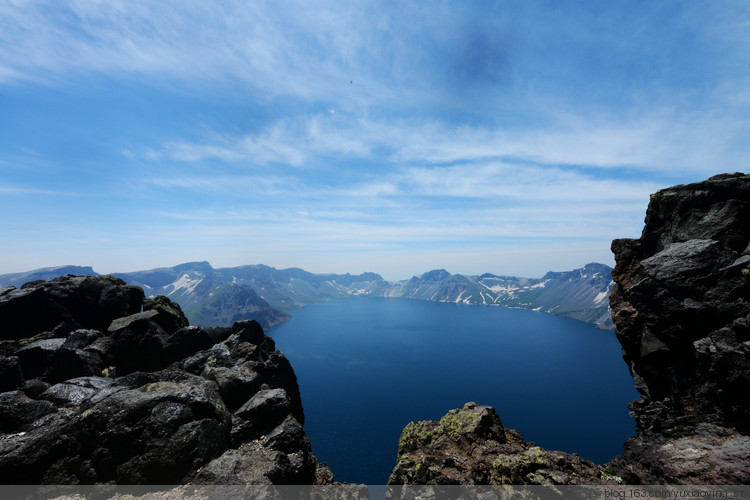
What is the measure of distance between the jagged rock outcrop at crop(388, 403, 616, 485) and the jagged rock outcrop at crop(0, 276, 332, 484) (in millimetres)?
6095

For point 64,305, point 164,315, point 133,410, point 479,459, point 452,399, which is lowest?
point 452,399

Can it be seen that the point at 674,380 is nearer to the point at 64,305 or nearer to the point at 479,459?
the point at 479,459

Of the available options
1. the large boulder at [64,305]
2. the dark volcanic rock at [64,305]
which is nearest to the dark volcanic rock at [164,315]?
the dark volcanic rock at [64,305]

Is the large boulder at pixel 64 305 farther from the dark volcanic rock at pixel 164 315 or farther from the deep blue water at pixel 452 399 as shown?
the deep blue water at pixel 452 399

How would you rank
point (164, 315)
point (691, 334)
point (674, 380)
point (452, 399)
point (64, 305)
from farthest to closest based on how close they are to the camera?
1. point (452, 399)
2. point (164, 315)
3. point (64, 305)
4. point (674, 380)
5. point (691, 334)

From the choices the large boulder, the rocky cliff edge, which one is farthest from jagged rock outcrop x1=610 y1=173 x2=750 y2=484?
the large boulder

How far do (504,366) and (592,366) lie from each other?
58.2 meters

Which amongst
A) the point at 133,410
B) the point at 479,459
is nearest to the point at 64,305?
the point at 133,410

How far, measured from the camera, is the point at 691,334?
19.4 metres

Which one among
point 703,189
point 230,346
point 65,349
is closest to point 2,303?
point 65,349

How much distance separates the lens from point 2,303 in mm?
25984

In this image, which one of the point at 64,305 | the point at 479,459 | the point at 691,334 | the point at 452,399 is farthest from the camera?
the point at 452,399

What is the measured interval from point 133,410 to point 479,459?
19.1m

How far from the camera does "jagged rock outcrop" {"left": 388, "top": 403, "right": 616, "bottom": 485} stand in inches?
514
